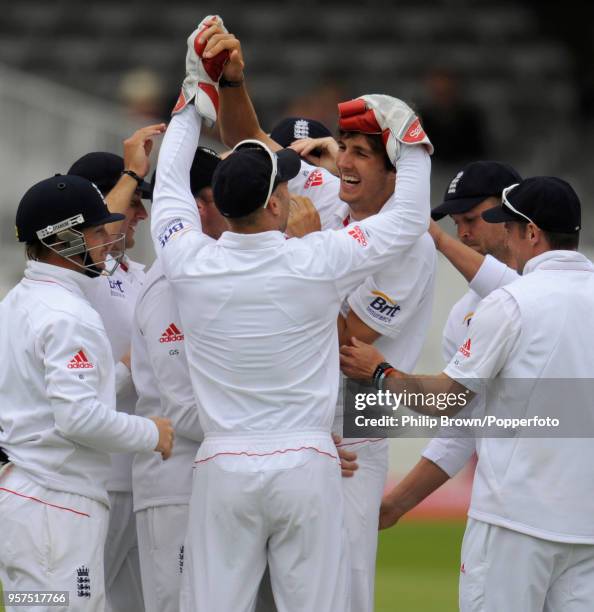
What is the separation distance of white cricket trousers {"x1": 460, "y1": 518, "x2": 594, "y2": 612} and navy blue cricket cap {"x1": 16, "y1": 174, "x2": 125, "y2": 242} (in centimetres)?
181

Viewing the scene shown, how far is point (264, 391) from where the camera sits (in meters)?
4.39

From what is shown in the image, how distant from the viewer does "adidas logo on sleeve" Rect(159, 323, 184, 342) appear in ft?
15.9

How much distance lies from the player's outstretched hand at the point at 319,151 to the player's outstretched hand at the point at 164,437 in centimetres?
145

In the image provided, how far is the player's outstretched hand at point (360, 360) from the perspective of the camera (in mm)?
4723

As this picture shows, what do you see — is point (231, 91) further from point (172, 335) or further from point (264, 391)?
point (264, 391)

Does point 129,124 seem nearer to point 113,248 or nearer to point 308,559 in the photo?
point 113,248

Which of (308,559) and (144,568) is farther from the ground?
(308,559)

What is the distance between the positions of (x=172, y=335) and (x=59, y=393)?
594 mm

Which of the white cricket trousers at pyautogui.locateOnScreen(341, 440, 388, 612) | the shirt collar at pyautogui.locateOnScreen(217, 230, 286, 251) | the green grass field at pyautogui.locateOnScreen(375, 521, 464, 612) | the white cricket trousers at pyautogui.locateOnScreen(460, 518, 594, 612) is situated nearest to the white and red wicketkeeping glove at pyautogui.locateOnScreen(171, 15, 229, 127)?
the shirt collar at pyautogui.locateOnScreen(217, 230, 286, 251)

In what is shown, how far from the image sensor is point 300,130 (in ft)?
18.9

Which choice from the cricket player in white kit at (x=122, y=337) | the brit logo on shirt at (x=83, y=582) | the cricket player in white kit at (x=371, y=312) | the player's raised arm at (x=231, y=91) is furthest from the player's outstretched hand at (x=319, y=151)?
the brit logo on shirt at (x=83, y=582)

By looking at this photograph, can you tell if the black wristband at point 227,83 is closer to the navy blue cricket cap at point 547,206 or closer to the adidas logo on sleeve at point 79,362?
the navy blue cricket cap at point 547,206

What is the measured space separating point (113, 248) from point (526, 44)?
12.1m

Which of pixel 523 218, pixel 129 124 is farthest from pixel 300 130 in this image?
pixel 129 124
